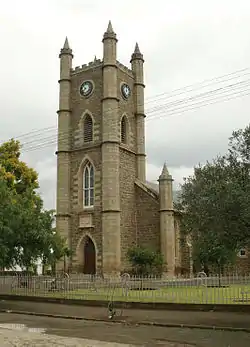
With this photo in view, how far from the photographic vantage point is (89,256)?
35906 mm

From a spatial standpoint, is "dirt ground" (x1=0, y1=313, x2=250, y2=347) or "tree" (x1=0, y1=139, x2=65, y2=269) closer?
"dirt ground" (x1=0, y1=313, x2=250, y2=347)

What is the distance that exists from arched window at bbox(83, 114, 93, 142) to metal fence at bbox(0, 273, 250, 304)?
48.8 ft

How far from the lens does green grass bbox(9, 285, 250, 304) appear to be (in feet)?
57.8

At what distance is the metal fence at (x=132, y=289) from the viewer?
18.7 m

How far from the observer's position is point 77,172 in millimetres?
37500

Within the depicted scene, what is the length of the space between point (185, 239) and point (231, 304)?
76.0 feet

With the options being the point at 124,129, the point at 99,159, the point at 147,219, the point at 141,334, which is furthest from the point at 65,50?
the point at 141,334

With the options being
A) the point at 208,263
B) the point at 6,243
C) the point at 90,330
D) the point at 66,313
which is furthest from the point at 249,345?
the point at 208,263

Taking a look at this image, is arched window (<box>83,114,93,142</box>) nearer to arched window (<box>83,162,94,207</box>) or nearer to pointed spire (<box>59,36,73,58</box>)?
arched window (<box>83,162,94,207</box>)

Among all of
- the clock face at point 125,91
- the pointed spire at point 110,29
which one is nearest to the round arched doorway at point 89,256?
the clock face at point 125,91

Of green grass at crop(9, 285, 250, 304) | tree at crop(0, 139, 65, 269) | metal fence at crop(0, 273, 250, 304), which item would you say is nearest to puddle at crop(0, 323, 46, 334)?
metal fence at crop(0, 273, 250, 304)

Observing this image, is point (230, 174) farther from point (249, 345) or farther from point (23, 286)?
point (23, 286)

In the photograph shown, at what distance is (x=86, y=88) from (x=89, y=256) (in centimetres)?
1414

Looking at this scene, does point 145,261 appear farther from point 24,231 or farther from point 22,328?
point 22,328
